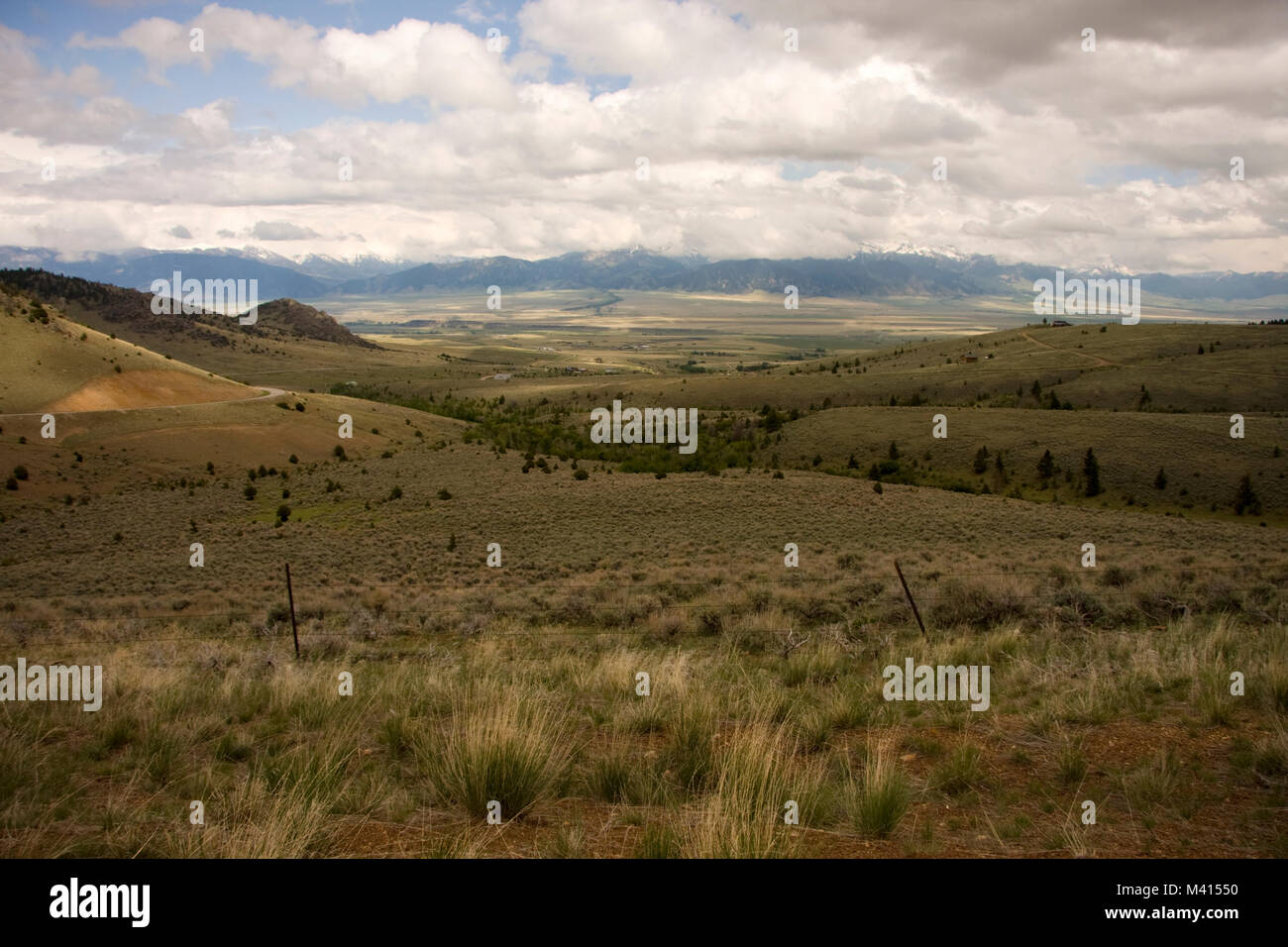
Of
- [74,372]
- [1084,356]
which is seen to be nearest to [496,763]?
[74,372]

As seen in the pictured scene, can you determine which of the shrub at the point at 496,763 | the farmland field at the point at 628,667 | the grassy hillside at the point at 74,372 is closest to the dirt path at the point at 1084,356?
the farmland field at the point at 628,667

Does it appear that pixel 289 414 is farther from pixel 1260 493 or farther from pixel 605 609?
pixel 1260 493

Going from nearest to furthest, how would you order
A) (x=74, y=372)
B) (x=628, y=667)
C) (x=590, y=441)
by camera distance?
(x=628, y=667) < (x=74, y=372) < (x=590, y=441)

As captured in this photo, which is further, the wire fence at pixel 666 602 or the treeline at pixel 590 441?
the treeline at pixel 590 441

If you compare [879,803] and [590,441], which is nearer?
[879,803]

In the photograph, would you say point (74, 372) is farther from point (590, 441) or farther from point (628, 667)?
point (628, 667)

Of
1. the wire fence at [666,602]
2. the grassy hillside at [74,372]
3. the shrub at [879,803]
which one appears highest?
the grassy hillside at [74,372]

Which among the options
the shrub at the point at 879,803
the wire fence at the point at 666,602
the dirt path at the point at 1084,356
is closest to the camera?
the shrub at the point at 879,803

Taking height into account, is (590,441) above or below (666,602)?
above

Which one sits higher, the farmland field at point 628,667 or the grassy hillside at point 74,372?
the grassy hillside at point 74,372

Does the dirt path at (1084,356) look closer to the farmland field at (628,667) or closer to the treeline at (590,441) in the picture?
the treeline at (590,441)

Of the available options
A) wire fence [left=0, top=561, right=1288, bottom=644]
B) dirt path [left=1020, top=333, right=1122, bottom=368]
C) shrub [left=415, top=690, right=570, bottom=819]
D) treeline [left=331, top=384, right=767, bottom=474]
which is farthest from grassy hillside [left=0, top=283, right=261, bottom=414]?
dirt path [left=1020, top=333, right=1122, bottom=368]

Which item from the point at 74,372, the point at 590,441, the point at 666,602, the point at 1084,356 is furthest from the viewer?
the point at 1084,356
